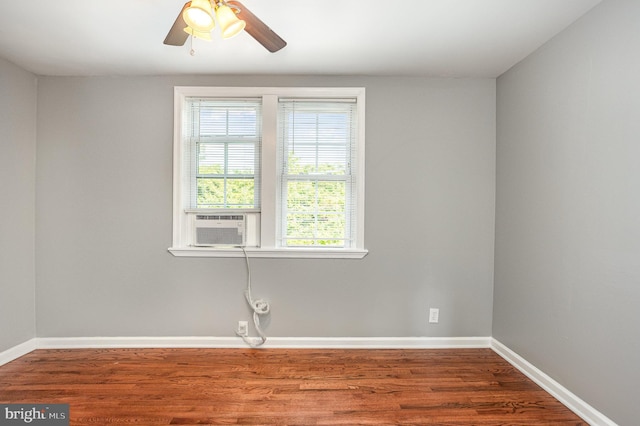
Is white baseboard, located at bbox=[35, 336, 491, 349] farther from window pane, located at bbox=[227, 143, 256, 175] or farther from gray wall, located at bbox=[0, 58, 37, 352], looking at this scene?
window pane, located at bbox=[227, 143, 256, 175]

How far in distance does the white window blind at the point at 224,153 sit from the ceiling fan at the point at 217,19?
1096 millimetres

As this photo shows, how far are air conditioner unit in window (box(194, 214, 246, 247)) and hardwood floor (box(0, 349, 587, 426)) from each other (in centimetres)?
94

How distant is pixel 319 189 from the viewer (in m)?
2.70

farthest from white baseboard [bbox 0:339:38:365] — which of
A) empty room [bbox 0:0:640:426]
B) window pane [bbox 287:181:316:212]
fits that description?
window pane [bbox 287:181:316:212]

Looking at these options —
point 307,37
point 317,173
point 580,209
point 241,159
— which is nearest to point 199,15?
point 307,37

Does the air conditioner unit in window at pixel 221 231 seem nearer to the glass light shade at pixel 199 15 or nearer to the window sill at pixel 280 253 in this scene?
the window sill at pixel 280 253

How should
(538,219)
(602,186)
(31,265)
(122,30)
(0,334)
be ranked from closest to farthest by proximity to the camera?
(602,186)
(122,30)
(538,219)
(0,334)
(31,265)

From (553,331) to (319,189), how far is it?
2.02m

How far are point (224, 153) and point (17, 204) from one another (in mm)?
1723

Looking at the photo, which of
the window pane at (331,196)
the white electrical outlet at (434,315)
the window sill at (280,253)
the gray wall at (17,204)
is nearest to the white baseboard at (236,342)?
the white electrical outlet at (434,315)

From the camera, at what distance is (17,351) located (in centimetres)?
242

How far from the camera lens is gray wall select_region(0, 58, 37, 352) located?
2.34 metres

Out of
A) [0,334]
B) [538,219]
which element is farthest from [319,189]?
[0,334]

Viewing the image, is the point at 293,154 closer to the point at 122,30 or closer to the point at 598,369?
the point at 122,30
